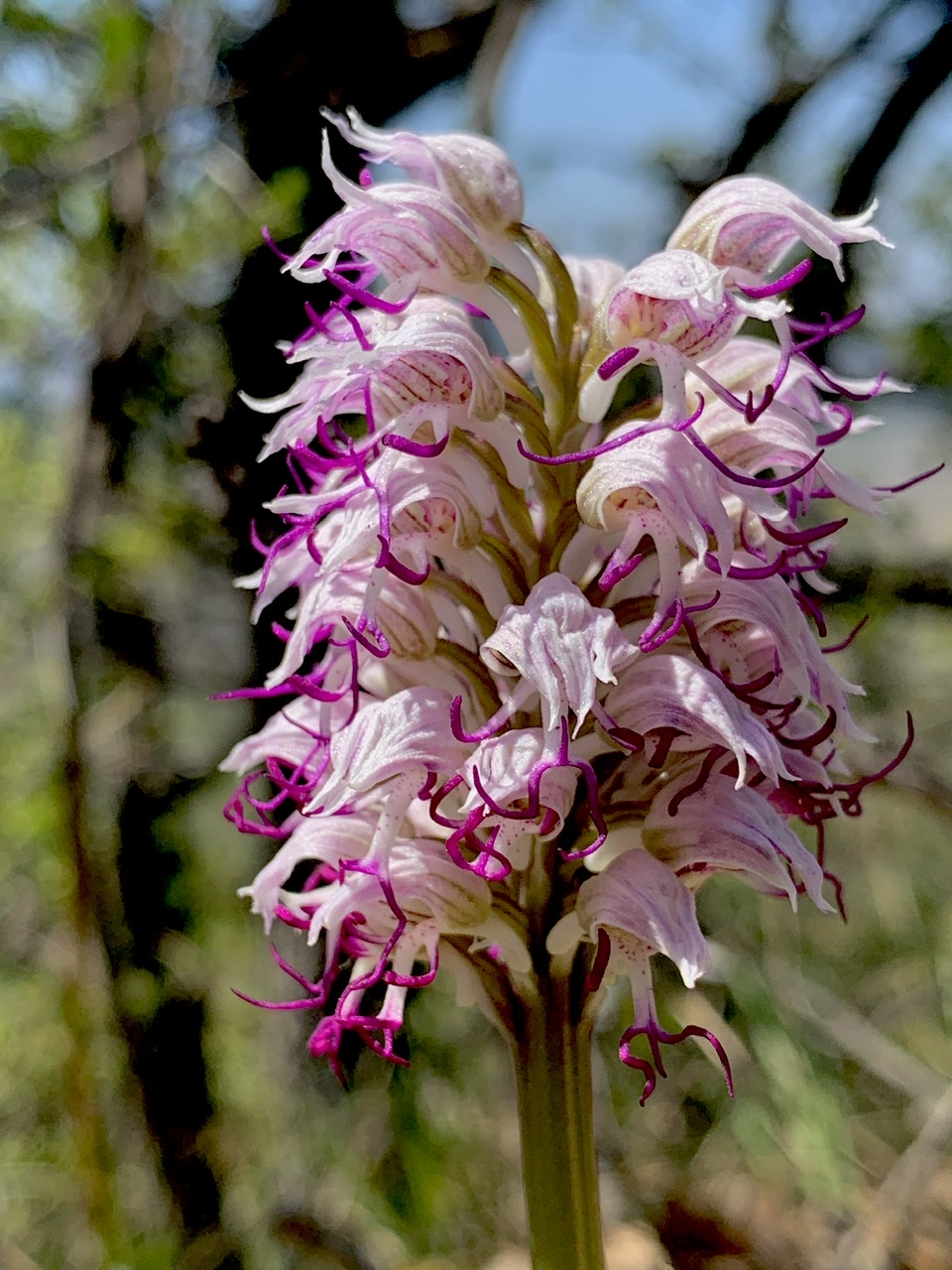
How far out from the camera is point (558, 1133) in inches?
19.6

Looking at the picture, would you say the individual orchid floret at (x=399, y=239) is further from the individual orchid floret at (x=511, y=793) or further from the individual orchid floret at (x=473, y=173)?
the individual orchid floret at (x=511, y=793)

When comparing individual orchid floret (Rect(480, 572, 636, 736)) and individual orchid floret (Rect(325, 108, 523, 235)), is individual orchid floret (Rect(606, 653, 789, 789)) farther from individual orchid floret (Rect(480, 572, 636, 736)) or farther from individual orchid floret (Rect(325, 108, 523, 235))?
individual orchid floret (Rect(325, 108, 523, 235))

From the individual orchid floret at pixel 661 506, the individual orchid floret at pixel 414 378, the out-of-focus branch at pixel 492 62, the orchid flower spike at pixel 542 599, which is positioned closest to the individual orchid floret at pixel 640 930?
the orchid flower spike at pixel 542 599

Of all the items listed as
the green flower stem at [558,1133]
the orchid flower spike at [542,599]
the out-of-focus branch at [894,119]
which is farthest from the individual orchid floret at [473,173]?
the out-of-focus branch at [894,119]

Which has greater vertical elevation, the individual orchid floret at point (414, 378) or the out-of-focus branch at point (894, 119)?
the individual orchid floret at point (414, 378)

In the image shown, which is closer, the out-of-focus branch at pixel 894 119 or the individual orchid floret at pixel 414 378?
the individual orchid floret at pixel 414 378

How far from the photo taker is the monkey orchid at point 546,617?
0.45m

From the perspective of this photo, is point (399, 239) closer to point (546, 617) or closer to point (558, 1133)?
point (546, 617)

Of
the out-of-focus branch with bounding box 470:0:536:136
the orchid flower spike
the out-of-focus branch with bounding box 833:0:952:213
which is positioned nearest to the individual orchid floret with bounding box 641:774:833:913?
the orchid flower spike

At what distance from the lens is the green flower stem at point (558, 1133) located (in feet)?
1.62

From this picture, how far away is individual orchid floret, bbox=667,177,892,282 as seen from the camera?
0.48 metres

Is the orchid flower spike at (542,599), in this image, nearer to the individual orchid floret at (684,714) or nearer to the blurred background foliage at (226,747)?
the individual orchid floret at (684,714)

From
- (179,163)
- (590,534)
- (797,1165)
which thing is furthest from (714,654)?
(179,163)

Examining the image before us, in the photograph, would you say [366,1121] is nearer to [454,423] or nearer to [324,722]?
[324,722]
